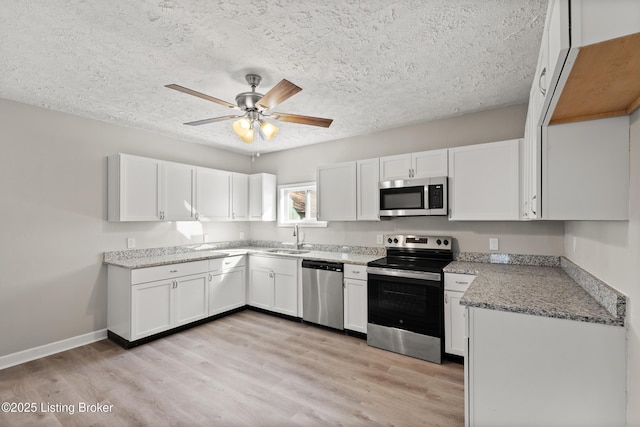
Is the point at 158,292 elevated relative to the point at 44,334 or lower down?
elevated

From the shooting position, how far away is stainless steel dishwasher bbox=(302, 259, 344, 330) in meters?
3.64

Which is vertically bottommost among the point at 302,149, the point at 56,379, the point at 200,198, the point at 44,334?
the point at 56,379

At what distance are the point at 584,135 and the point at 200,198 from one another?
416 cm

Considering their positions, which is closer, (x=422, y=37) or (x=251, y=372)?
(x=422, y=37)

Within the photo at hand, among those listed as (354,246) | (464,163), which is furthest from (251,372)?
(464,163)

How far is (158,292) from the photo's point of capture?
3480 millimetres

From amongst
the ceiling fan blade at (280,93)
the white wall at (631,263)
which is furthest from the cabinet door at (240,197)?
the white wall at (631,263)

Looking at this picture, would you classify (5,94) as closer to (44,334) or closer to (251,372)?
(44,334)

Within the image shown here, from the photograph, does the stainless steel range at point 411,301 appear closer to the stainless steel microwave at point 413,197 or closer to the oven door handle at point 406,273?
the oven door handle at point 406,273

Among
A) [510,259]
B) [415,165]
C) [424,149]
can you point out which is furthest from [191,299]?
[510,259]

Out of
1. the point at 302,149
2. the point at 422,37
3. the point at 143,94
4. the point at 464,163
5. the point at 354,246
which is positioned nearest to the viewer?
the point at 422,37

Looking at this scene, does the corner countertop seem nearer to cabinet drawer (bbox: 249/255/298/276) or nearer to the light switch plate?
cabinet drawer (bbox: 249/255/298/276)

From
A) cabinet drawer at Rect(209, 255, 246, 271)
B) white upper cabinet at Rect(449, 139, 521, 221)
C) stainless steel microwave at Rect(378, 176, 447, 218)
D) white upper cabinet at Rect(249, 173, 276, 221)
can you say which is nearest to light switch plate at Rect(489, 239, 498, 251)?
white upper cabinet at Rect(449, 139, 521, 221)

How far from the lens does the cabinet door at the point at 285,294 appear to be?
405 cm
